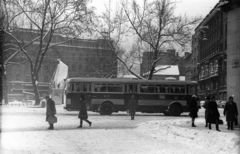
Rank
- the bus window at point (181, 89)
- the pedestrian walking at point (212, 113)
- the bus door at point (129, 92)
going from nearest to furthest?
the pedestrian walking at point (212, 113), the bus door at point (129, 92), the bus window at point (181, 89)

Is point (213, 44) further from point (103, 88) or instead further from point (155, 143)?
point (155, 143)

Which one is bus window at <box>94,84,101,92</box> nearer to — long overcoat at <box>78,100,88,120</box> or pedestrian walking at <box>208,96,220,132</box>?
long overcoat at <box>78,100,88,120</box>

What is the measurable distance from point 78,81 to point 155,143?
16717 mm

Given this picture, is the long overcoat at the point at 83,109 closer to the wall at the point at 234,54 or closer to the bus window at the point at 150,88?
the wall at the point at 234,54

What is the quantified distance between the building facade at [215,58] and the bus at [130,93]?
31.5 m

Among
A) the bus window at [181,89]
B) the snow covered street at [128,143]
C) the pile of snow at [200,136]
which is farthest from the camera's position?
the bus window at [181,89]

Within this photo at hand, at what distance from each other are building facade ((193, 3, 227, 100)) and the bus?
31.5 m

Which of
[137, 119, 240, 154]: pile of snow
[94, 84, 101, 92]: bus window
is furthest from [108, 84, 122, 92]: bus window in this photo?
[137, 119, 240, 154]: pile of snow

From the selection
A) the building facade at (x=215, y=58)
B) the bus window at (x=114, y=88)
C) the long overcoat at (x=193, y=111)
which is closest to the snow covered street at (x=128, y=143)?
the long overcoat at (x=193, y=111)

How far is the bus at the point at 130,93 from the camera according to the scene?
2867cm

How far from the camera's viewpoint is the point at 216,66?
67.0 meters

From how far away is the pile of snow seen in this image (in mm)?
11047

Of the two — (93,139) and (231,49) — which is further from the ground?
(231,49)

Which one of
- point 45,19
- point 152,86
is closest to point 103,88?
point 152,86
